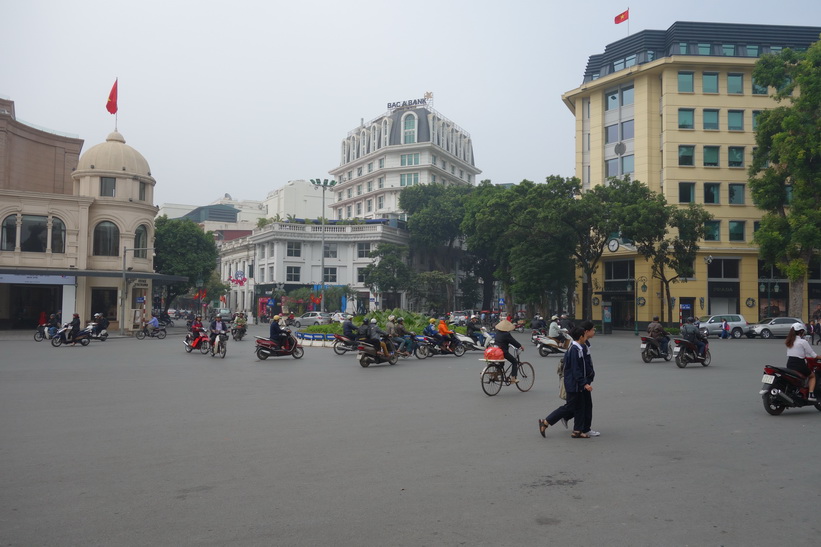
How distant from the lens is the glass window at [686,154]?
45000 millimetres

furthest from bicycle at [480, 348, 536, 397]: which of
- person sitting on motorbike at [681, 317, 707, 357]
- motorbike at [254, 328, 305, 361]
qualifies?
motorbike at [254, 328, 305, 361]

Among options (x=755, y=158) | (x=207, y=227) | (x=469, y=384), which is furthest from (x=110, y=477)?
(x=207, y=227)

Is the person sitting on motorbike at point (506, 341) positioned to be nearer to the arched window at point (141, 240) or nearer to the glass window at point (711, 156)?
the arched window at point (141, 240)

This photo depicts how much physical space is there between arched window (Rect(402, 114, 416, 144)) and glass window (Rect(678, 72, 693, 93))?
45897 millimetres

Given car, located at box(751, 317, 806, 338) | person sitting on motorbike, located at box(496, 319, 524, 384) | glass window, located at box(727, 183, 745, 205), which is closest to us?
person sitting on motorbike, located at box(496, 319, 524, 384)

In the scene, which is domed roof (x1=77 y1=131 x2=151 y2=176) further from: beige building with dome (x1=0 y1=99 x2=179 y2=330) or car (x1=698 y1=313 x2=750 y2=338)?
car (x1=698 y1=313 x2=750 y2=338)

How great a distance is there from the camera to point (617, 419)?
9430mm

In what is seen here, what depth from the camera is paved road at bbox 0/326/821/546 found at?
468 cm

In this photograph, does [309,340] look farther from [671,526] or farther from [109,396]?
[671,526]

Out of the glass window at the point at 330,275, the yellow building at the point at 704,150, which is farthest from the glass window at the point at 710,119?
the glass window at the point at 330,275

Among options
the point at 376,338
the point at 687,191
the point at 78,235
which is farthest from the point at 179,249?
the point at 687,191

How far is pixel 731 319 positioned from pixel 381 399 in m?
33.0

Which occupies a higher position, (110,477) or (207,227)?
(207,227)

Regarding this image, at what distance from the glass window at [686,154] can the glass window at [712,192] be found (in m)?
2.03
